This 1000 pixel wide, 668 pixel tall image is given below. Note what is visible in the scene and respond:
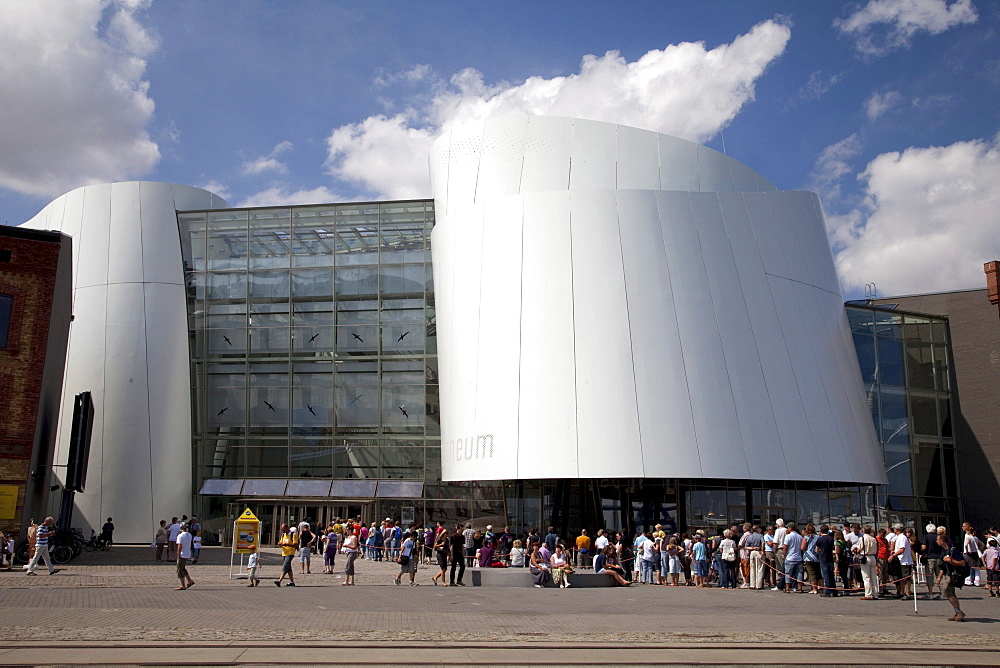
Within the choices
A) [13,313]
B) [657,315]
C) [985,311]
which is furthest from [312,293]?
[985,311]

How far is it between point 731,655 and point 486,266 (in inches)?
775

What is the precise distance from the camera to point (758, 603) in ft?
52.6

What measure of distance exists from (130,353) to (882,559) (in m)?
28.3

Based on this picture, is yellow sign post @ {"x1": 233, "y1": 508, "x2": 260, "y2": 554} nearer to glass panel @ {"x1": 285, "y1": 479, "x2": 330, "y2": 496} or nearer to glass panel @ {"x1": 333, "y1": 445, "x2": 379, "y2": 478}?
glass panel @ {"x1": 285, "y1": 479, "x2": 330, "y2": 496}

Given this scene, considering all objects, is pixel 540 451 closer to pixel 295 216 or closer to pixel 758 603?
pixel 758 603

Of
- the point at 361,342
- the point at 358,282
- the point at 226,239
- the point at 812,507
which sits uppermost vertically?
the point at 226,239

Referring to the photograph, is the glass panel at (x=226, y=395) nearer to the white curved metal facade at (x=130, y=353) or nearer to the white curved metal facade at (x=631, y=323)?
the white curved metal facade at (x=130, y=353)

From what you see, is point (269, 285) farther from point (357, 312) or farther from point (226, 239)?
point (357, 312)

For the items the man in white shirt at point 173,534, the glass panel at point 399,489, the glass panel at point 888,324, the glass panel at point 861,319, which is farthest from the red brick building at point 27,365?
the glass panel at point 888,324

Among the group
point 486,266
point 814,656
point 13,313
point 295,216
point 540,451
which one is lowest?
point 814,656

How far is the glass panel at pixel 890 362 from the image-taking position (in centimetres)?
3466

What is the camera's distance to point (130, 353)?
35.1 m

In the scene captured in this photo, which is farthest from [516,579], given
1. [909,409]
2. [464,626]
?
[909,409]

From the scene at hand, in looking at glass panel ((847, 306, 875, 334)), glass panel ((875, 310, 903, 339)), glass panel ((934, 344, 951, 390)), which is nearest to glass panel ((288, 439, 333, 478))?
glass panel ((847, 306, 875, 334))
